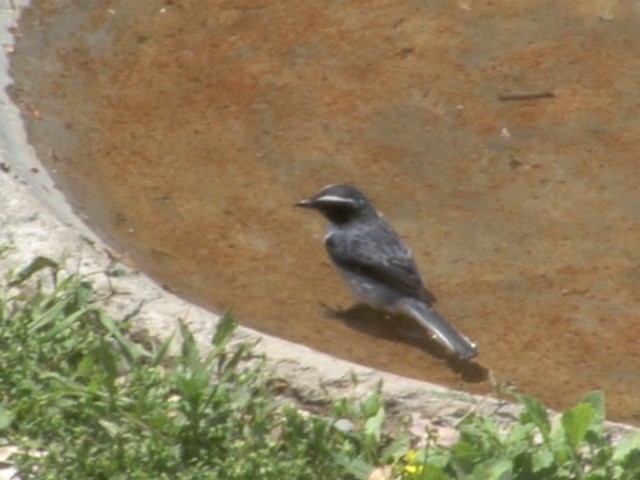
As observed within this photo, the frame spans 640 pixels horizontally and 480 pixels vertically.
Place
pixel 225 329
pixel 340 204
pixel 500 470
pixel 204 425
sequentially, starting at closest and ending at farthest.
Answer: pixel 500 470
pixel 204 425
pixel 225 329
pixel 340 204

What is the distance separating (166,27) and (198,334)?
10.7 feet

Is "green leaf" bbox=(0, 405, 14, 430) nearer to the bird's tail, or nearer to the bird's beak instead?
the bird's tail

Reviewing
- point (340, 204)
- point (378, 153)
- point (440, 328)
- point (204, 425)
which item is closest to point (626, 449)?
point (204, 425)

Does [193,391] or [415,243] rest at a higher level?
[193,391]

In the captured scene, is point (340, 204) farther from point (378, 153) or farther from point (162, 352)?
point (162, 352)

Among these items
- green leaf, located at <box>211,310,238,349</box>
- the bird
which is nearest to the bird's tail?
the bird

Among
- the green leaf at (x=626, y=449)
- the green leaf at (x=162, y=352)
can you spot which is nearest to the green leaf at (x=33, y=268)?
the green leaf at (x=162, y=352)

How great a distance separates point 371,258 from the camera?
6941 mm

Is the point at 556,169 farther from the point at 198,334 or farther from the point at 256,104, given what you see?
the point at 198,334

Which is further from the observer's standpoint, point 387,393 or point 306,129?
point 306,129

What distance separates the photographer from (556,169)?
761 cm

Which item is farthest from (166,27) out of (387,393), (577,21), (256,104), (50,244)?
(387,393)

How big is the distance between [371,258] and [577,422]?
2074mm

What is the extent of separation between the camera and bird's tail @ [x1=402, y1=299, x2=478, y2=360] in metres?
6.21
